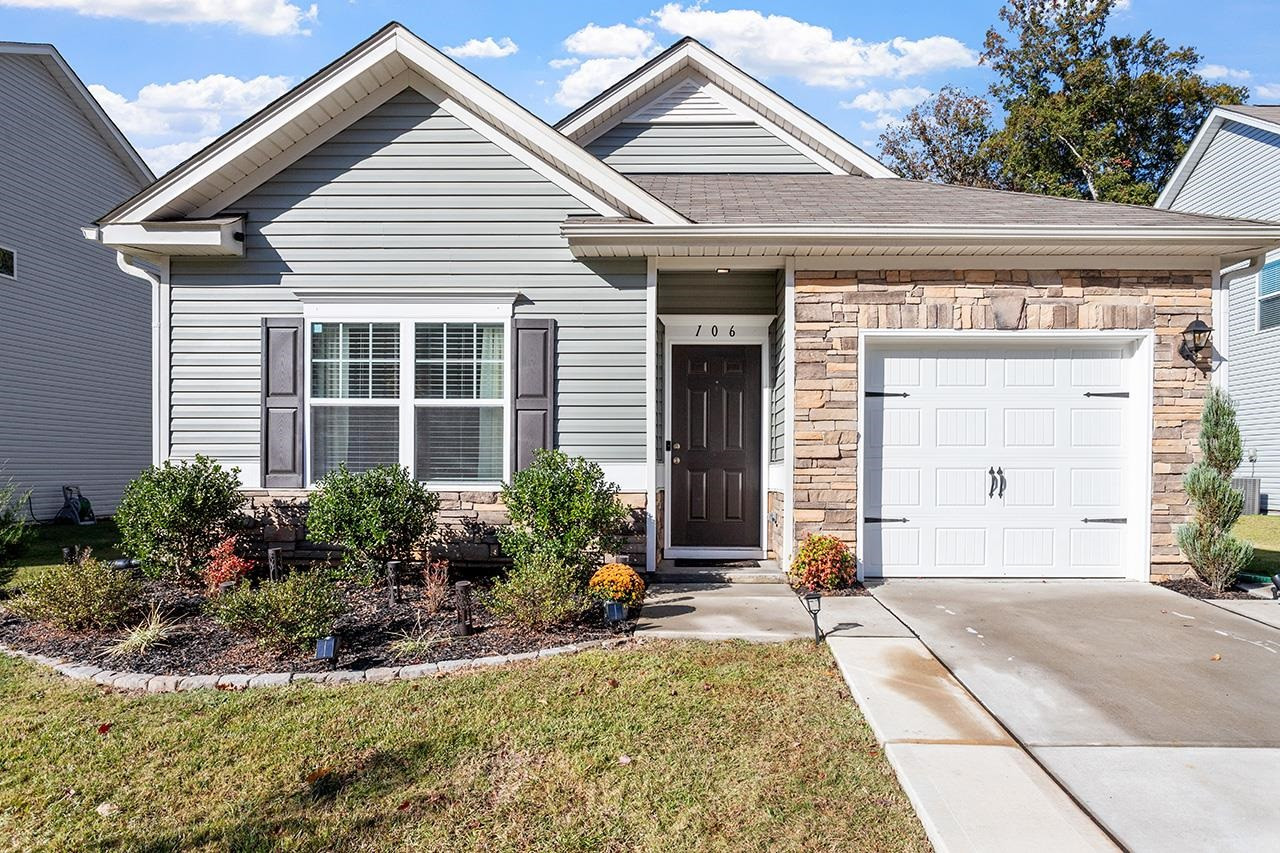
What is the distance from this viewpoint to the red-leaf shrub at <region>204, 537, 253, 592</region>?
5785 mm

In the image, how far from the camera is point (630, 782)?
10.1 feet

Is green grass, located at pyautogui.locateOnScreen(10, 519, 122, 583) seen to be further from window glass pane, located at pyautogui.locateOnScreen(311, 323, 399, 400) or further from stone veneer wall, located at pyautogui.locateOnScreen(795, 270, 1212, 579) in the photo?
stone veneer wall, located at pyautogui.locateOnScreen(795, 270, 1212, 579)

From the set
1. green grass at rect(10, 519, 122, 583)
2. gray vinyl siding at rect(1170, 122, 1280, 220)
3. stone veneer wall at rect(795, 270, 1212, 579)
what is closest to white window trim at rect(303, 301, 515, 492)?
stone veneer wall at rect(795, 270, 1212, 579)

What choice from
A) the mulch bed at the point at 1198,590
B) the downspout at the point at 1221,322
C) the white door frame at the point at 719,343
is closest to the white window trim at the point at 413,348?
the white door frame at the point at 719,343

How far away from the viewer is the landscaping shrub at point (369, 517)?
5941mm

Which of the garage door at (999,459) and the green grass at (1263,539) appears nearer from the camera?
the garage door at (999,459)

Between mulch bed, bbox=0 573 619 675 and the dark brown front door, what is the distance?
8.46 ft

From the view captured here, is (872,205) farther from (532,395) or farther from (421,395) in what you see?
(421,395)

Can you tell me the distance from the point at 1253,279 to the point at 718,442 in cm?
1241

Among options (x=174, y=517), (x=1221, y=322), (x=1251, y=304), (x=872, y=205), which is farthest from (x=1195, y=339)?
(x=1251, y=304)

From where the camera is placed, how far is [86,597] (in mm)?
4969

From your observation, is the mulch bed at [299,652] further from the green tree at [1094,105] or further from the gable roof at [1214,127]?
the green tree at [1094,105]

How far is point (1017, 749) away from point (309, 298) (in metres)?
6.29

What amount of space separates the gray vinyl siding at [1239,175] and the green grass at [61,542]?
18515 mm
